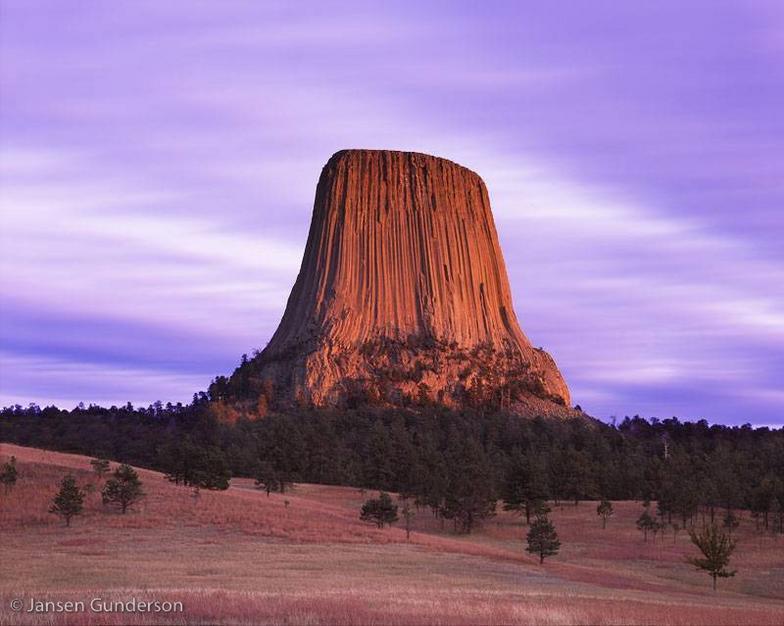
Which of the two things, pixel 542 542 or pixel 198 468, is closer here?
pixel 542 542

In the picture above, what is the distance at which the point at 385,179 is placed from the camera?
15438 cm

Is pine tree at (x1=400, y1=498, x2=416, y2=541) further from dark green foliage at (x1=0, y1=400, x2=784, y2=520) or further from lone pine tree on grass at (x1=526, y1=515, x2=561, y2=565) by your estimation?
lone pine tree on grass at (x1=526, y1=515, x2=561, y2=565)

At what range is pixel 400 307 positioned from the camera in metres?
147

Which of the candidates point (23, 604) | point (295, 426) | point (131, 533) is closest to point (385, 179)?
point (295, 426)

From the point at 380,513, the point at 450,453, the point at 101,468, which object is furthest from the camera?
the point at 450,453

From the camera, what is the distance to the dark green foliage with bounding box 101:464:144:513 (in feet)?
170

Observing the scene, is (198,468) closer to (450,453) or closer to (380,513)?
(380,513)

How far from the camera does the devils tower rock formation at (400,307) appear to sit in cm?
13838

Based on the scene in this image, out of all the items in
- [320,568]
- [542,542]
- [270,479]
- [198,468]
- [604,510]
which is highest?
[198,468]

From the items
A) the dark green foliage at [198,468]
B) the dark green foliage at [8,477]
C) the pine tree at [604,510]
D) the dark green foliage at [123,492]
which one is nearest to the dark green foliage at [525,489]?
the pine tree at [604,510]

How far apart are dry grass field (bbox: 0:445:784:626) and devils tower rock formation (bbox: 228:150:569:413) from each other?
66.4 meters

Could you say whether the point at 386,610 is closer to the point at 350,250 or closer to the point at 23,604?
the point at 23,604

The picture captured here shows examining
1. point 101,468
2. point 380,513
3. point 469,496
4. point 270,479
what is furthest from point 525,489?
point 101,468

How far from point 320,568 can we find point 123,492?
18582 mm
